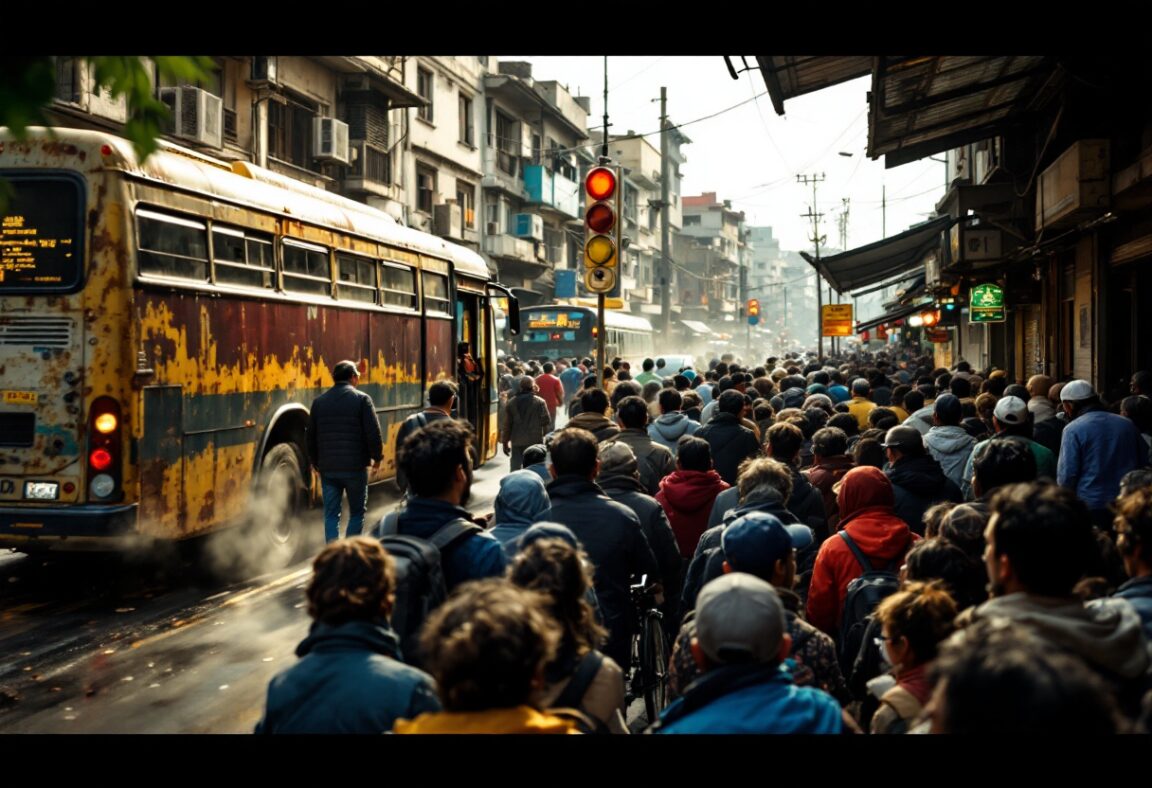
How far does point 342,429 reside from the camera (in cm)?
1023

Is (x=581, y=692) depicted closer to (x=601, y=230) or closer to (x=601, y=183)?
(x=601, y=230)

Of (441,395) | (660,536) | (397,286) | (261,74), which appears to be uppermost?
(261,74)

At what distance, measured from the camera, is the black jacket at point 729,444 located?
897 centimetres

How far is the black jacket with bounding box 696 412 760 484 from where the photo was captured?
29.4 feet

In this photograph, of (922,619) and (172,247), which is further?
(172,247)

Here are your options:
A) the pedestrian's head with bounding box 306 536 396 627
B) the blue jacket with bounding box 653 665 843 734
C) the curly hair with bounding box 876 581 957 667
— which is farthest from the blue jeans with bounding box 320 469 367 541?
the blue jacket with bounding box 653 665 843 734

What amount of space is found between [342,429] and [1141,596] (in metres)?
7.65

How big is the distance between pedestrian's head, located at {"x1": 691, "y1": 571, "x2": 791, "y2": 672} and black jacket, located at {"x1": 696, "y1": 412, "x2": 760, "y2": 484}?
5930 millimetres

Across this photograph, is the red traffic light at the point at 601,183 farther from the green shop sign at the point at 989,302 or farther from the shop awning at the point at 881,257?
the green shop sign at the point at 989,302

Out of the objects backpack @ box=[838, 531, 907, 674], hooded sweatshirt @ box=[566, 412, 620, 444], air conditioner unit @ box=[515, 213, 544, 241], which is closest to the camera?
backpack @ box=[838, 531, 907, 674]

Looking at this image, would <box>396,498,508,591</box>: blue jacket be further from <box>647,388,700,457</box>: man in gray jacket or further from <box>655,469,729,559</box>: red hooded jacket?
<box>647,388,700,457</box>: man in gray jacket

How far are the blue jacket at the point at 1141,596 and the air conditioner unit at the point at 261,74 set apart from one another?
24.2 meters

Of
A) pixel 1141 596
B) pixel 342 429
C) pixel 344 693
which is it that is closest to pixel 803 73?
pixel 342 429

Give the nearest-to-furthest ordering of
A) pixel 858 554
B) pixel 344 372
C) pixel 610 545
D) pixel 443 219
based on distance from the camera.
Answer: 1. pixel 858 554
2. pixel 610 545
3. pixel 344 372
4. pixel 443 219
